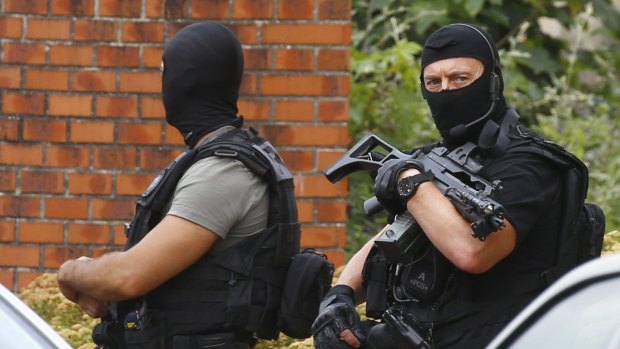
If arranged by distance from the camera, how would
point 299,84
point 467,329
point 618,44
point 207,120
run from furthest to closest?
point 618,44, point 299,84, point 207,120, point 467,329

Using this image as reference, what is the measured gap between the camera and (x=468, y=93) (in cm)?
357

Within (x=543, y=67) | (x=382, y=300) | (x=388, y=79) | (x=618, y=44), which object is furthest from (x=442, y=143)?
(x=618, y=44)

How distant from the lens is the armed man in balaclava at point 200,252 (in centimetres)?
374

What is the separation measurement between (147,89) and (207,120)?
1.76 metres

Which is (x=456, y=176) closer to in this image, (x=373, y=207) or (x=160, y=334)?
(x=373, y=207)

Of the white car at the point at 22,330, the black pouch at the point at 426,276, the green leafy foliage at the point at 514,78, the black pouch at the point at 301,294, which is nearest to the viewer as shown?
the white car at the point at 22,330

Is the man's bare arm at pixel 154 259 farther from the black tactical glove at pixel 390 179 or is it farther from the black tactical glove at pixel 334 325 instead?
the black tactical glove at pixel 390 179

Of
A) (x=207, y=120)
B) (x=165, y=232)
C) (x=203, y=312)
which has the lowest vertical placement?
(x=203, y=312)

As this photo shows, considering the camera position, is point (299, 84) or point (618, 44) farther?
point (618, 44)

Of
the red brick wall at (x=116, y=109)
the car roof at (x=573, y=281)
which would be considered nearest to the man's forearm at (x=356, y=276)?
the car roof at (x=573, y=281)

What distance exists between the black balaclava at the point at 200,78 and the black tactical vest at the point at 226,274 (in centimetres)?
14

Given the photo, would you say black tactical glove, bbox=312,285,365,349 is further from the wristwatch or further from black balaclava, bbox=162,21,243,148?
black balaclava, bbox=162,21,243,148

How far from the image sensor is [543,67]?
772 cm

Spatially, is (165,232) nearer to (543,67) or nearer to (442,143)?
(442,143)
